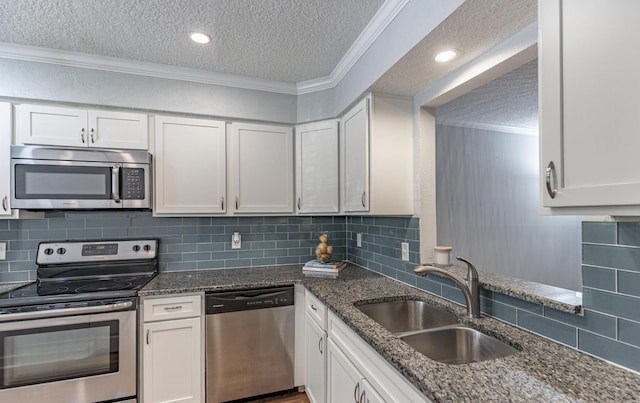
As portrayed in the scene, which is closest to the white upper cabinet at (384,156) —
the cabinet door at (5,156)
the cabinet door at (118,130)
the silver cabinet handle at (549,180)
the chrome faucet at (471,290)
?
the chrome faucet at (471,290)

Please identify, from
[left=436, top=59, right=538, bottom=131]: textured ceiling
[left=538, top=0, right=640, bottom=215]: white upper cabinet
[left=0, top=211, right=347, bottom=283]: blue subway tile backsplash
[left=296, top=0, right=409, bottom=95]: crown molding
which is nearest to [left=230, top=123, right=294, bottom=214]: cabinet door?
[left=0, top=211, right=347, bottom=283]: blue subway tile backsplash

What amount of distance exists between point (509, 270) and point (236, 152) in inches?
122

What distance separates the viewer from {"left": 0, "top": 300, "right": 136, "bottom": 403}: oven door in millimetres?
1681

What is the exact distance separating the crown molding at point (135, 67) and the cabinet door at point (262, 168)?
1.06ft

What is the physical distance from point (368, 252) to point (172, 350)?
61.9 inches

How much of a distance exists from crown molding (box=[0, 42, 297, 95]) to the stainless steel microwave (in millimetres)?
589

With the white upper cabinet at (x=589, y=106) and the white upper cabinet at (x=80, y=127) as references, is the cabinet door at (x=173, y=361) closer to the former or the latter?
the white upper cabinet at (x=80, y=127)

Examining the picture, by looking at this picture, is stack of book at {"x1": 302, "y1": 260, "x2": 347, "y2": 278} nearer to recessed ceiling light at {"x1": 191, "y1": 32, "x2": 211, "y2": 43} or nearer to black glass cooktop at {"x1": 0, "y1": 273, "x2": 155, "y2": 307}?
black glass cooktop at {"x1": 0, "y1": 273, "x2": 155, "y2": 307}

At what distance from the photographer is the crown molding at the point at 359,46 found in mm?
1522

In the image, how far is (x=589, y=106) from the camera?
743 mm

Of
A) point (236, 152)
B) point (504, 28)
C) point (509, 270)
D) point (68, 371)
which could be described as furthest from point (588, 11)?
point (509, 270)

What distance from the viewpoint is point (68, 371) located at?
69.2 inches

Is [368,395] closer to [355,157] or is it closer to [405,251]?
[405,251]

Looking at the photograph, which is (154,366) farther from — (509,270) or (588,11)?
(509,270)
